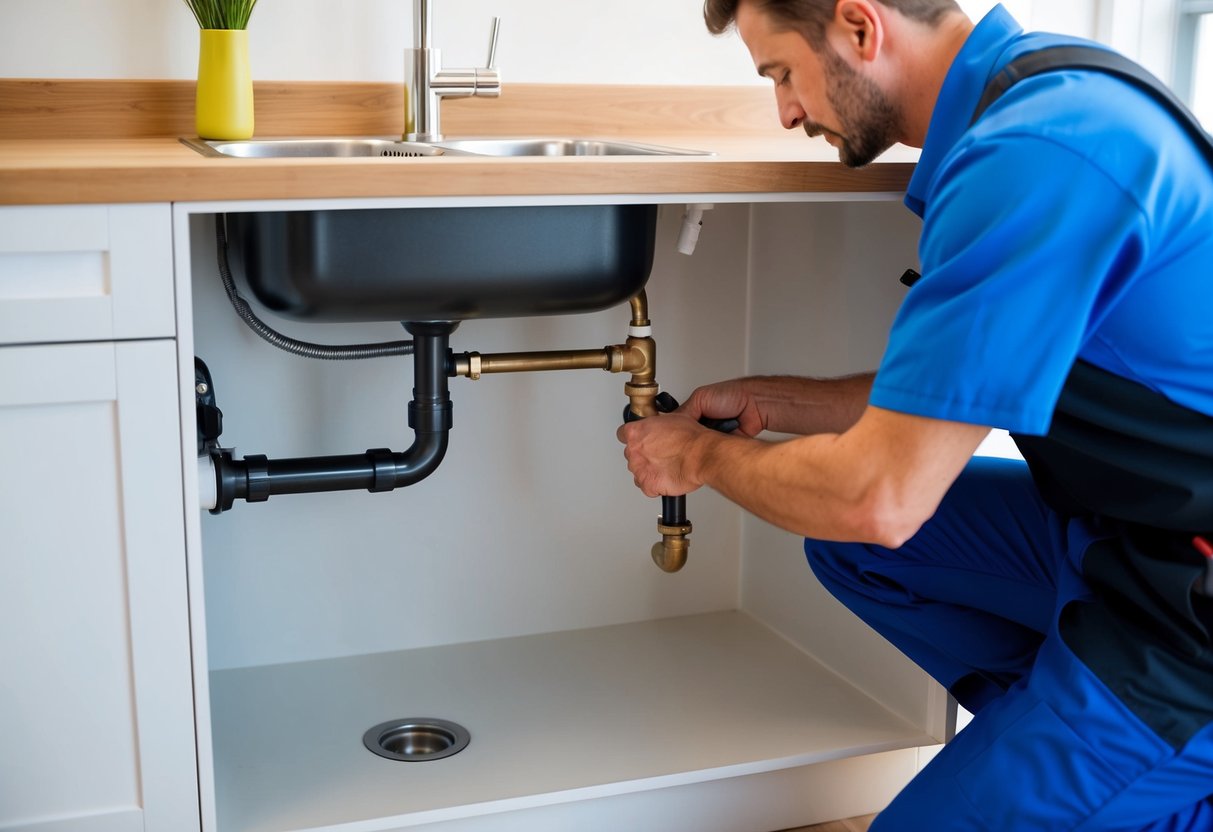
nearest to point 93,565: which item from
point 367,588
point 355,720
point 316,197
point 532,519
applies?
point 316,197

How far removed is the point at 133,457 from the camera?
3.92ft

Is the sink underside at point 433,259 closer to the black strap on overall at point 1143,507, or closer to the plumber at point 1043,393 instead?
the plumber at point 1043,393

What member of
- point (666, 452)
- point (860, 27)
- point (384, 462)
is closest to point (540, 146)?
point (384, 462)

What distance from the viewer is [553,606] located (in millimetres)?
2043

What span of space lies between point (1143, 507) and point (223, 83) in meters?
1.16

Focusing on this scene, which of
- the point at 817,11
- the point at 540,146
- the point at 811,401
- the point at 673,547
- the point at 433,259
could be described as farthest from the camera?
the point at 540,146

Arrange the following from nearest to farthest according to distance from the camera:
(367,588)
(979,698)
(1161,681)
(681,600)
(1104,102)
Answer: (1104,102) < (1161,681) < (979,698) < (367,588) < (681,600)

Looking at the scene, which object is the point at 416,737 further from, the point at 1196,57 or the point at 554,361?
the point at 1196,57

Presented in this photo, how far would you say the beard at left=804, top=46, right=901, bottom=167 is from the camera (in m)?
1.23

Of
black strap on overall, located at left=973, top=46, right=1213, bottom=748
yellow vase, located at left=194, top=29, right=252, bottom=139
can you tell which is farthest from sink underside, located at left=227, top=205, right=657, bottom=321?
black strap on overall, located at left=973, top=46, right=1213, bottom=748

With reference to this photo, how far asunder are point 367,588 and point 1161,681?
1.15 meters

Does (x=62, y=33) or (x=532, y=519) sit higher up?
(x=62, y=33)

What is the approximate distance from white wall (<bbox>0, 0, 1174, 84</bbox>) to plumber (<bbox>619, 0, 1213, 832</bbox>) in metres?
0.61

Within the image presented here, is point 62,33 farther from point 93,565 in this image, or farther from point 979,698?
point 979,698
